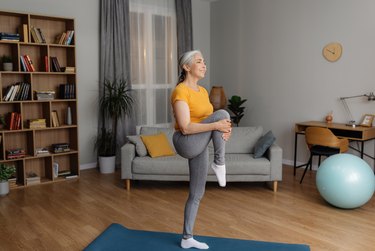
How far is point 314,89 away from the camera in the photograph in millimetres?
6062

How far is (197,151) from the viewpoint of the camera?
290cm

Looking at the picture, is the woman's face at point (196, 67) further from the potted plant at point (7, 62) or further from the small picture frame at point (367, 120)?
the small picture frame at point (367, 120)

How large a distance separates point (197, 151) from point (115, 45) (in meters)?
3.78

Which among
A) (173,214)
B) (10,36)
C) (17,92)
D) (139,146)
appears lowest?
(173,214)

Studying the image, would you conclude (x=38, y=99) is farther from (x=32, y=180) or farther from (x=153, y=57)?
(x=153, y=57)

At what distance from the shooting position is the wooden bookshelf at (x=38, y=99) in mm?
5207

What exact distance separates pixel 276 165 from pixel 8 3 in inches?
158

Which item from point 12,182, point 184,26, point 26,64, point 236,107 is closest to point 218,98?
point 236,107

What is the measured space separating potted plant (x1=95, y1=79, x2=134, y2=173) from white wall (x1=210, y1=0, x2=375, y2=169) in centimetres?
215

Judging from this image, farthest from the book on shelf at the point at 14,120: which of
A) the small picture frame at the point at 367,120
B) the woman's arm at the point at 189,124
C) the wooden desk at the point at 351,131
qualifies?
the small picture frame at the point at 367,120

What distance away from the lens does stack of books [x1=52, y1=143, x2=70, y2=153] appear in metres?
5.62

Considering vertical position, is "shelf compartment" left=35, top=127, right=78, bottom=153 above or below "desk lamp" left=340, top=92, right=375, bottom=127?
below

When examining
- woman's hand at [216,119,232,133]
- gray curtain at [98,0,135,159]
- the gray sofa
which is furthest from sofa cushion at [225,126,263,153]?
woman's hand at [216,119,232,133]

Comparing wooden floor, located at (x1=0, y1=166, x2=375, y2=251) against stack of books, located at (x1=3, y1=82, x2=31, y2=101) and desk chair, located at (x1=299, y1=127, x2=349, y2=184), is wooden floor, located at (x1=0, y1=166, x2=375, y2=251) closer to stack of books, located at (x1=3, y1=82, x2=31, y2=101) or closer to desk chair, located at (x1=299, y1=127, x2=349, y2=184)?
desk chair, located at (x1=299, y1=127, x2=349, y2=184)
